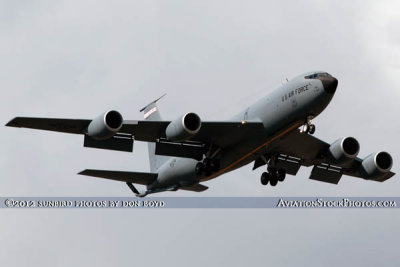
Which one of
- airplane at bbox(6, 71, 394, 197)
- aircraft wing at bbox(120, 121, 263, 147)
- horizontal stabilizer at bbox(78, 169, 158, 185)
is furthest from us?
horizontal stabilizer at bbox(78, 169, 158, 185)

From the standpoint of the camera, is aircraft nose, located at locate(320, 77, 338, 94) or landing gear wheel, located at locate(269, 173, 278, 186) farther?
landing gear wheel, located at locate(269, 173, 278, 186)

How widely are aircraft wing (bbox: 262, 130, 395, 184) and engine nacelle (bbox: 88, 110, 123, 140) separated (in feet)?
27.2

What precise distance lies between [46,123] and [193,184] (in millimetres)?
9789

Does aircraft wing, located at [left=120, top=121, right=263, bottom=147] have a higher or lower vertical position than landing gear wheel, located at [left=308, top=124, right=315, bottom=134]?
lower

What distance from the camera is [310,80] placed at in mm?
43656

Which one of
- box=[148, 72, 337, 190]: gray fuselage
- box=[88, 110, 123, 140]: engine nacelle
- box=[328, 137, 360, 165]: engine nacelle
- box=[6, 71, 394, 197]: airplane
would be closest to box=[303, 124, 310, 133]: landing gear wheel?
box=[6, 71, 394, 197]: airplane

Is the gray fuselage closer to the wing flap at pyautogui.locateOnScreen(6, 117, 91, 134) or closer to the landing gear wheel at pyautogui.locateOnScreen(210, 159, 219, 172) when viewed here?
the landing gear wheel at pyautogui.locateOnScreen(210, 159, 219, 172)

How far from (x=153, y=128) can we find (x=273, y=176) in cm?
780

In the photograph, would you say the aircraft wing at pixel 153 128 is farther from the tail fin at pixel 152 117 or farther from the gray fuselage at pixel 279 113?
the tail fin at pixel 152 117

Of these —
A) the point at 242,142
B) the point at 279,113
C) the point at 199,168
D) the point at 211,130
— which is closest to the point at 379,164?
the point at 242,142

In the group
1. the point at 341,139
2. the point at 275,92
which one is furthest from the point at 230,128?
the point at 341,139

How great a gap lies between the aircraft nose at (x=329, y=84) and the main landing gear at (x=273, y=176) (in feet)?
26.0

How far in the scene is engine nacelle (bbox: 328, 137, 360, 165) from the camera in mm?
49312

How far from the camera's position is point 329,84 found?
141 feet
